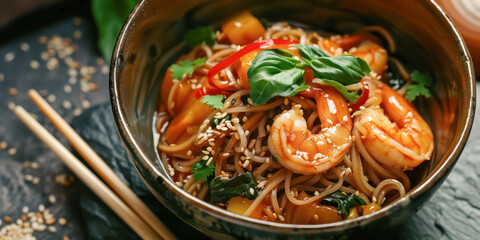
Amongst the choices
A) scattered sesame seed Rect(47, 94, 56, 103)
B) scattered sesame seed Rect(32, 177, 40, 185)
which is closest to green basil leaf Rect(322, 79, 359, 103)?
scattered sesame seed Rect(32, 177, 40, 185)

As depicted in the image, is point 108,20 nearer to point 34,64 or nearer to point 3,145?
point 34,64

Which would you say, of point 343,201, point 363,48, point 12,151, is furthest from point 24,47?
point 343,201

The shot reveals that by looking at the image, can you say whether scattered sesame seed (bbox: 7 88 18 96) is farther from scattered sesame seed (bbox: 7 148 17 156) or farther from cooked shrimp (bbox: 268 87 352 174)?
cooked shrimp (bbox: 268 87 352 174)

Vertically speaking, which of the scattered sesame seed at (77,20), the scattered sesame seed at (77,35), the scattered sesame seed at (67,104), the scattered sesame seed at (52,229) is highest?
the scattered sesame seed at (77,20)

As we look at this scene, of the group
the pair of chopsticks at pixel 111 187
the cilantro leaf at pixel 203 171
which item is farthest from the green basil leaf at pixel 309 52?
the pair of chopsticks at pixel 111 187

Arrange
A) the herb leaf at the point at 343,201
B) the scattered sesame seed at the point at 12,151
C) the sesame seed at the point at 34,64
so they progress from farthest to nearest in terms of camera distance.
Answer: the sesame seed at the point at 34,64
the scattered sesame seed at the point at 12,151
the herb leaf at the point at 343,201

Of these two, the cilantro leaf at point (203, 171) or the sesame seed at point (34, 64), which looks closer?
the cilantro leaf at point (203, 171)

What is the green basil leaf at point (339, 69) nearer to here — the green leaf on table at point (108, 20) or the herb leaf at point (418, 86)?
the herb leaf at point (418, 86)
